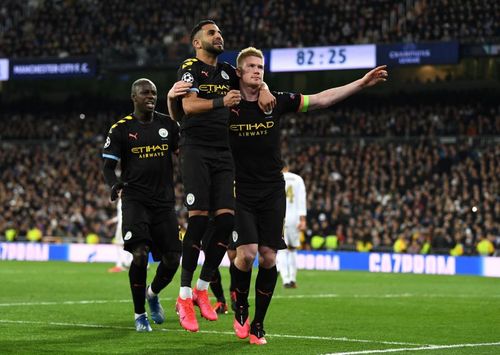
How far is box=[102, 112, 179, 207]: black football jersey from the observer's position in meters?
10.8

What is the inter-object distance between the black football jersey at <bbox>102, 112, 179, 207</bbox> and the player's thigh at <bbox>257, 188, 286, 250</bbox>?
4.86 feet

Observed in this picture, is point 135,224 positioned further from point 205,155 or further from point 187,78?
point 187,78

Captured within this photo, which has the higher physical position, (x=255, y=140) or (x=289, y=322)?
(x=255, y=140)

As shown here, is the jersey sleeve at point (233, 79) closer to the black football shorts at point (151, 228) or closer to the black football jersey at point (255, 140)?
the black football jersey at point (255, 140)

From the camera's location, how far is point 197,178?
978 centimetres

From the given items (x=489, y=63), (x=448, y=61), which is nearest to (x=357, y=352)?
(x=448, y=61)

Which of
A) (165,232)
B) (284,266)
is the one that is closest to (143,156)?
(165,232)

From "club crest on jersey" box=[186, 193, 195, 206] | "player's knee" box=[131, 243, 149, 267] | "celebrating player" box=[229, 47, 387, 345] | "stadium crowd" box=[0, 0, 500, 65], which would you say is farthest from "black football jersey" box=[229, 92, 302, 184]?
"stadium crowd" box=[0, 0, 500, 65]

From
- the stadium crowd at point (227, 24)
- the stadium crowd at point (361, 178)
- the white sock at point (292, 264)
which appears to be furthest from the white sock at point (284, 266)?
the stadium crowd at point (227, 24)

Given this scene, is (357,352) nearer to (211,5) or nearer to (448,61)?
(448,61)

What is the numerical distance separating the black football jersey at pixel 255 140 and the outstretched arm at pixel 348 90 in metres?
0.34

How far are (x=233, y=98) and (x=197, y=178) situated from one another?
1010 mm

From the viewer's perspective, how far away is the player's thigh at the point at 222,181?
988 cm

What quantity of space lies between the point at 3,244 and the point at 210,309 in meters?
26.9
